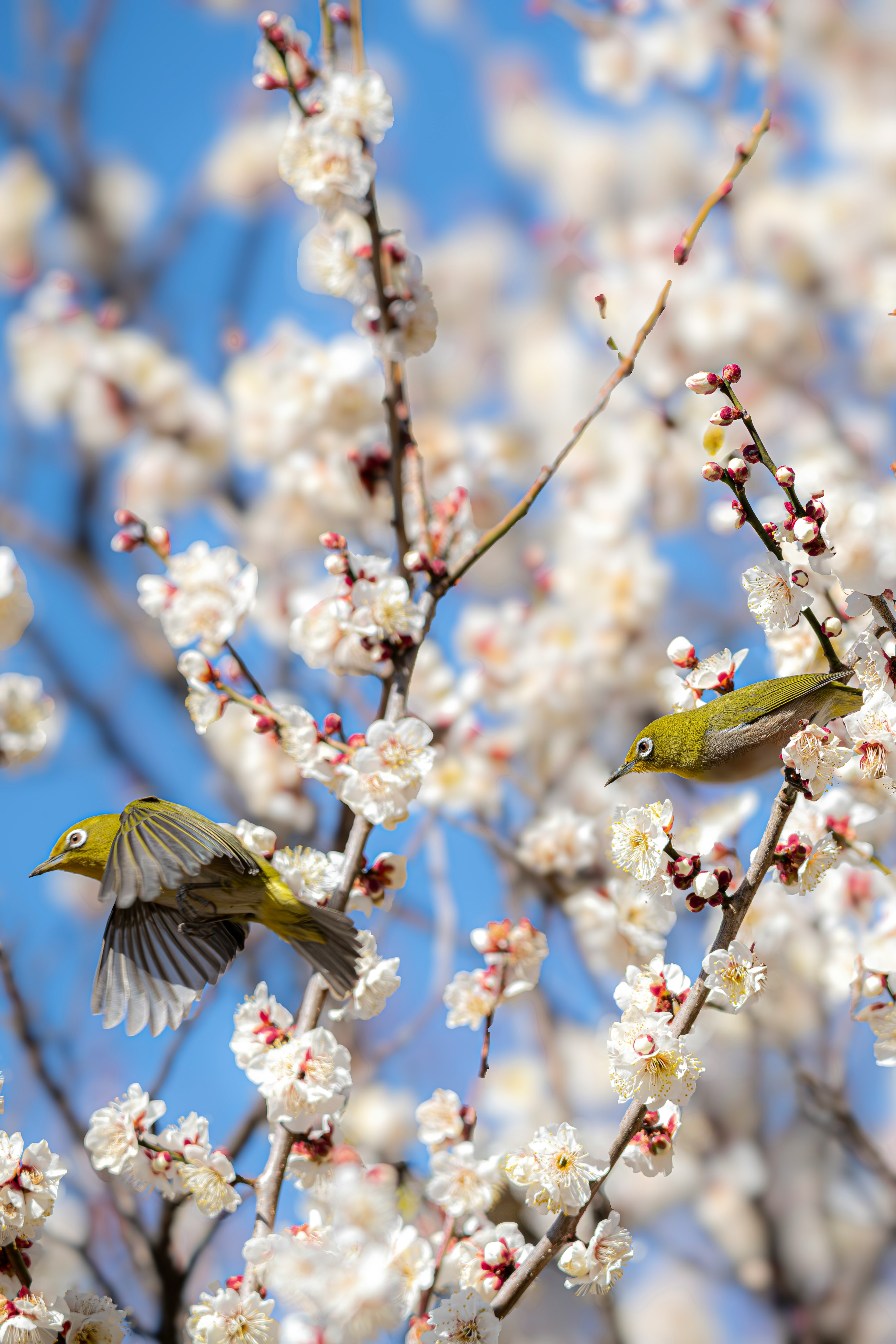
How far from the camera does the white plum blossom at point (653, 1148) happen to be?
1.08 m

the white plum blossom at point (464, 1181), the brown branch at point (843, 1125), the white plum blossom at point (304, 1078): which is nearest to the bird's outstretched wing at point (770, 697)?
the white plum blossom at point (304, 1078)

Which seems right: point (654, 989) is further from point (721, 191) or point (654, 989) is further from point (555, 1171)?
point (721, 191)

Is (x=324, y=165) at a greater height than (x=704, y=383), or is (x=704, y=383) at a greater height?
(x=324, y=165)

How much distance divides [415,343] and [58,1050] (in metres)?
1.52

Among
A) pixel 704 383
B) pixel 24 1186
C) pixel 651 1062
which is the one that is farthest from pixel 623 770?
pixel 24 1186

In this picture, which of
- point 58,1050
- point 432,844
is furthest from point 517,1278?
point 58,1050

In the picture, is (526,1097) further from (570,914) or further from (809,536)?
(809,536)

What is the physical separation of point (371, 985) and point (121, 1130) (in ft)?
1.05

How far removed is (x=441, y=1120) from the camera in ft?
4.40

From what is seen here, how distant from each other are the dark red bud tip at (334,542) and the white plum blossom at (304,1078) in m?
0.54

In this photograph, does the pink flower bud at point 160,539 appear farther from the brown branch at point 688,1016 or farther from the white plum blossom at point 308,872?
the brown branch at point 688,1016

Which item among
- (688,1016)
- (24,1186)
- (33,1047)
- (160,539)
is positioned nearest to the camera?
(688,1016)

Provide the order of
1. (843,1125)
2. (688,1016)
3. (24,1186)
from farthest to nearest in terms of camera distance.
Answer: (843,1125)
(24,1186)
(688,1016)

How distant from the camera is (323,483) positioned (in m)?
2.69
